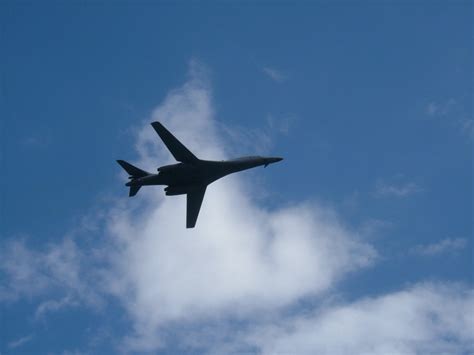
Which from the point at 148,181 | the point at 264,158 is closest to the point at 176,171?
the point at 148,181

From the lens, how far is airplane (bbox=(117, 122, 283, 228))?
202ft

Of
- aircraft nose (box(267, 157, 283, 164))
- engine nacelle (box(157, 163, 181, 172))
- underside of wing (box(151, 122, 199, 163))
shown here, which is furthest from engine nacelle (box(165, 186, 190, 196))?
aircraft nose (box(267, 157, 283, 164))

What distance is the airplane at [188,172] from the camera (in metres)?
61.7

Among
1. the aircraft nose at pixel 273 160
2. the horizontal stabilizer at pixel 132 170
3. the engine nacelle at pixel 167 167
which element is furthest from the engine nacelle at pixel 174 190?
the aircraft nose at pixel 273 160

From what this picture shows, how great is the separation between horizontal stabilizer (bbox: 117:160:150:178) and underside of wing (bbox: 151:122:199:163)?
4.82 metres

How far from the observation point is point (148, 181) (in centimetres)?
6288

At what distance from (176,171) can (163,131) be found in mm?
4858

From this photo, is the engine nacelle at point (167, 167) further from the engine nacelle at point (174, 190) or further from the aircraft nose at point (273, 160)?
the aircraft nose at point (273, 160)

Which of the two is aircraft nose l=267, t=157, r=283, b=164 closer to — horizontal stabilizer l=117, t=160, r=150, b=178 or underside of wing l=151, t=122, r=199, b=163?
underside of wing l=151, t=122, r=199, b=163

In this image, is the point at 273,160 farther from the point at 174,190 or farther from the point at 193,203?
the point at 174,190

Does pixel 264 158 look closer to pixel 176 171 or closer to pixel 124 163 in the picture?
pixel 176 171

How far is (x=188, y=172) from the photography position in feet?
205

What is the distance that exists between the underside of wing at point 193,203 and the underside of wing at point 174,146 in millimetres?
4671

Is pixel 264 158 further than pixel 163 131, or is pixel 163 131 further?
pixel 264 158
